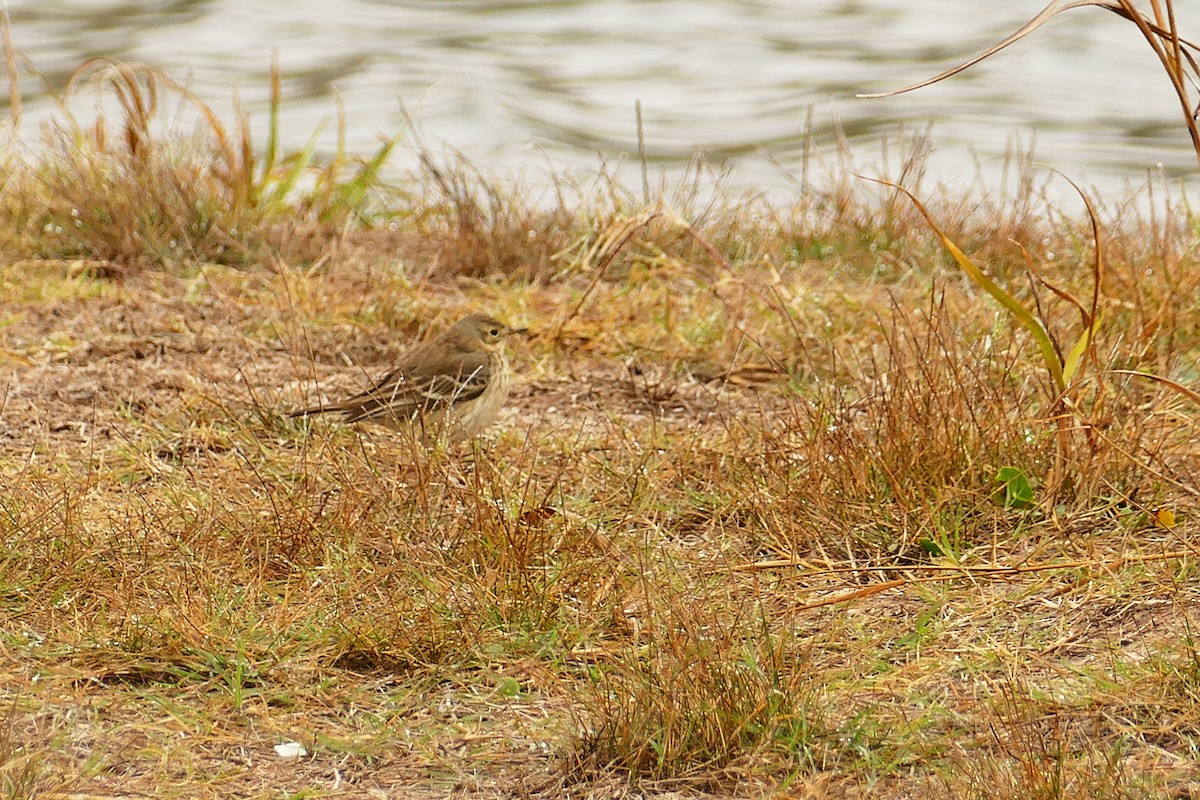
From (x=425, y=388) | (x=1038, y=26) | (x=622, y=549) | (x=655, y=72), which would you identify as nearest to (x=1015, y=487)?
(x=622, y=549)

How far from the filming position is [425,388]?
5.32 m

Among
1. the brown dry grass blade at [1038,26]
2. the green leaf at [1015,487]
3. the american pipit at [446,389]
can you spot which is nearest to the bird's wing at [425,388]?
the american pipit at [446,389]

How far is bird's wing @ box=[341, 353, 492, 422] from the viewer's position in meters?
5.06

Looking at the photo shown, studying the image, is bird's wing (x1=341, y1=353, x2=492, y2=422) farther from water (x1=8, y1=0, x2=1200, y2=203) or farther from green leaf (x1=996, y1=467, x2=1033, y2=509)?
water (x1=8, y1=0, x2=1200, y2=203)

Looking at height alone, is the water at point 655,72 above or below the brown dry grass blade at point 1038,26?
below

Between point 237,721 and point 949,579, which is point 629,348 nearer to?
point 949,579

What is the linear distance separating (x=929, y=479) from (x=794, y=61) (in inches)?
505

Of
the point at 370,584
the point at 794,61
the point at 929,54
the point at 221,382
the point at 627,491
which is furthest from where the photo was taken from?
the point at 794,61

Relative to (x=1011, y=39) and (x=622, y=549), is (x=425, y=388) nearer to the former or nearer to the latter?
(x=622, y=549)

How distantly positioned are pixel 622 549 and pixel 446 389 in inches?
50.6

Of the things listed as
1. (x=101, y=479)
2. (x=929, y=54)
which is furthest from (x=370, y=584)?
(x=929, y=54)

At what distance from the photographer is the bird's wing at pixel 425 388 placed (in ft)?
16.6

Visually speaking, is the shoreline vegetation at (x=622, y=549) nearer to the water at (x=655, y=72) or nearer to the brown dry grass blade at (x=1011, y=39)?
the brown dry grass blade at (x=1011, y=39)

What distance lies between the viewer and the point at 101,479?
15.6ft
